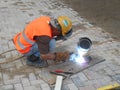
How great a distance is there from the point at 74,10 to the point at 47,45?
557 centimetres

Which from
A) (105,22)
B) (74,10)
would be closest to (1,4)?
(74,10)

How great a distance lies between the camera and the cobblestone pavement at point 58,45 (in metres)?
5.63

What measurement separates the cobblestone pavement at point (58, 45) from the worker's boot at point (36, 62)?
0.10 metres

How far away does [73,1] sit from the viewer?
12.2 metres

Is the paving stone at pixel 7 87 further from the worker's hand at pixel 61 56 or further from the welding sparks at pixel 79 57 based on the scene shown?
the welding sparks at pixel 79 57

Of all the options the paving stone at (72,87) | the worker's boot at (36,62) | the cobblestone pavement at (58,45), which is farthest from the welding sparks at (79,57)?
the paving stone at (72,87)

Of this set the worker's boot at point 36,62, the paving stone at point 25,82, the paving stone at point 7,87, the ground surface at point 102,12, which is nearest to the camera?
the paving stone at point 7,87

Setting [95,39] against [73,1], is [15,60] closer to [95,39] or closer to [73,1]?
[95,39]

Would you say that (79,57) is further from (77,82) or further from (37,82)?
(37,82)

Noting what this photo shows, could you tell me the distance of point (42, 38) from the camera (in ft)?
18.2

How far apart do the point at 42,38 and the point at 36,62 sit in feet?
2.89

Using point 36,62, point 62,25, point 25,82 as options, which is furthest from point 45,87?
point 62,25

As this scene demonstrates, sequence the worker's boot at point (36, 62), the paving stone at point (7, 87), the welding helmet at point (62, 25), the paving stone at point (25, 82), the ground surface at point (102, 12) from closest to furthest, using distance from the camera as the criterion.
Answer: the paving stone at point (7, 87)
the paving stone at point (25, 82)
the welding helmet at point (62, 25)
the worker's boot at point (36, 62)
the ground surface at point (102, 12)

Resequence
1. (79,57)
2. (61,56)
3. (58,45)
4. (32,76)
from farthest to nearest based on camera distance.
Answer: (58,45), (79,57), (61,56), (32,76)
